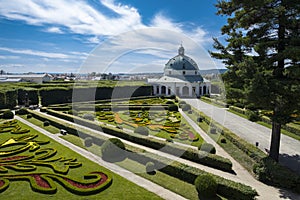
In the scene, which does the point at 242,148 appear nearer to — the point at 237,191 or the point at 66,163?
the point at 237,191

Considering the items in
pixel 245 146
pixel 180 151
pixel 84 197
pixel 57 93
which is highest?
pixel 57 93

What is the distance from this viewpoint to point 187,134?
67.8 feet

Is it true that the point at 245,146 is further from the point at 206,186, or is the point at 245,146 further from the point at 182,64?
the point at 182,64

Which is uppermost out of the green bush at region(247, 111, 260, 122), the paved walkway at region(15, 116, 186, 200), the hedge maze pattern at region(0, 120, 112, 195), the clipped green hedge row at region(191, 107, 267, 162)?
the green bush at region(247, 111, 260, 122)

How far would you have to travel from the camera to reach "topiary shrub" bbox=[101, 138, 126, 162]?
14.7 metres

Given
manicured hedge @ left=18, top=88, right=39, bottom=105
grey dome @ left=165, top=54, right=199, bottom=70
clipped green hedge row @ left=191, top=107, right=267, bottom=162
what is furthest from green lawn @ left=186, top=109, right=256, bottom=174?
grey dome @ left=165, top=54, right=199, bottom=70

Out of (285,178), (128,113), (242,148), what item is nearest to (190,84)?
(128,113)

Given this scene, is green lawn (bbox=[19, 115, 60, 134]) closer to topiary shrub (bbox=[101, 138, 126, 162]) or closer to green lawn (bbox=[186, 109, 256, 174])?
topiary shrub (bbox=[101, 138, 126, 162])

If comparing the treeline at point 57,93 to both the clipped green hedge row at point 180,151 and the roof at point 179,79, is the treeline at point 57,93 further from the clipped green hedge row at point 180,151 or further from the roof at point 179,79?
the clipped green hedge row at point 180,151

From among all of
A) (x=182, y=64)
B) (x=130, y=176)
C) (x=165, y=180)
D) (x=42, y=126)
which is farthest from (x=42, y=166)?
(x=182, y=64)

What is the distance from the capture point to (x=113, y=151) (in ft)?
48.2

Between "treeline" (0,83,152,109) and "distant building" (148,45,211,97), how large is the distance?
11.5 m

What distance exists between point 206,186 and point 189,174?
5.55ft

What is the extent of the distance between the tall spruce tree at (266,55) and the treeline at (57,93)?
33.0 m
